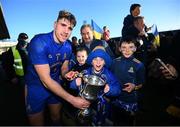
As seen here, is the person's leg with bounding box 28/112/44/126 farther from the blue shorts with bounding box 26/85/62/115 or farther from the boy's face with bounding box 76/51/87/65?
the boy's face with bounding box 76/51/87/65

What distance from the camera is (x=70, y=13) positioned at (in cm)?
252

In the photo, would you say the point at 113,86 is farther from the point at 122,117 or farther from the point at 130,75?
the point at 122,117

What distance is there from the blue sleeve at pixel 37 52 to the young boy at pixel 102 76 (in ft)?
1.32

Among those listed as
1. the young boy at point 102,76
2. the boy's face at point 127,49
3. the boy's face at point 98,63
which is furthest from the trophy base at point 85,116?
the boy's face at point 127,49

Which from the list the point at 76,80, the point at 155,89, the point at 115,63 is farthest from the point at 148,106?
the point at 76,80

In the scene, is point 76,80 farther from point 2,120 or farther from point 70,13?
point 2,120

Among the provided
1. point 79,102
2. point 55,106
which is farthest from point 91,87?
point 55,106

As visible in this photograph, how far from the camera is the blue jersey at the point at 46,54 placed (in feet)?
7.97

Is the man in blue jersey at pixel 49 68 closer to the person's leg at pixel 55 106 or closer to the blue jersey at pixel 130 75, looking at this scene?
the person's leg at pixel 55 106

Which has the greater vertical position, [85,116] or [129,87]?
[129,87]

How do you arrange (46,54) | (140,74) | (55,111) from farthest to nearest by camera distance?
(55,111)
(140,74)
(46,54)

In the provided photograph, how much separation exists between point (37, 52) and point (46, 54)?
0.13m

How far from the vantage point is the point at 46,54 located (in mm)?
2533

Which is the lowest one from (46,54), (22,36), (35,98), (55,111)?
(55,111)
